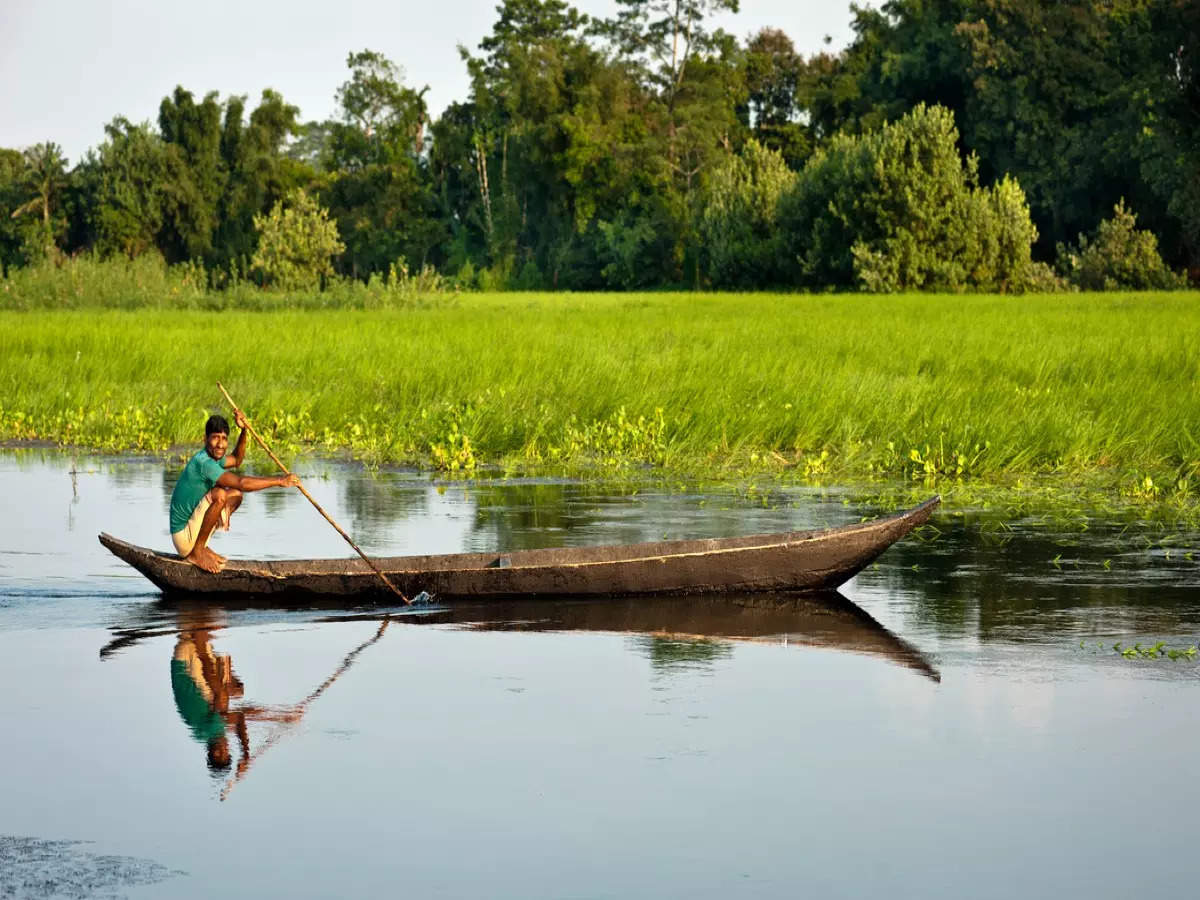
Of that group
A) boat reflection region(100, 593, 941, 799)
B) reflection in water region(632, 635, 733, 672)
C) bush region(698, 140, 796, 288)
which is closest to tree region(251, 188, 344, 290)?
bush region(698, 140, 796, 288)

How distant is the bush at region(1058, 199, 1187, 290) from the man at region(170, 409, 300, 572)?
157 ft

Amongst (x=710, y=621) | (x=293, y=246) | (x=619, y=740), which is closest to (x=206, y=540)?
(x=710, y=621)

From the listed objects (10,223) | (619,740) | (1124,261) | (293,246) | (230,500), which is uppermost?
(10,223)

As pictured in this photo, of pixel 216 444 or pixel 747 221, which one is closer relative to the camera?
pixel 216 444

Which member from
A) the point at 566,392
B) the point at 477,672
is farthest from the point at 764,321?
the point at 477,672

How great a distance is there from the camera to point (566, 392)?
18688 mm

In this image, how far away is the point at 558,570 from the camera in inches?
383

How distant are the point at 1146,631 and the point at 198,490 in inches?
197

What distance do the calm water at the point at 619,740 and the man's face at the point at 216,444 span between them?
92 centimetres

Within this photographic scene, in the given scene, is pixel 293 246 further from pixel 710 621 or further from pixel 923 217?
pixel 710 621

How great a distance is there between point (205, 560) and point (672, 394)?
896 cm

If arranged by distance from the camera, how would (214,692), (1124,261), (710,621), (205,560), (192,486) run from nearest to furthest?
(214,692)
(710,621)
(205,560)
(192,486)
(1124,261)

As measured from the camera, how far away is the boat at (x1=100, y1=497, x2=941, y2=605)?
970 cm

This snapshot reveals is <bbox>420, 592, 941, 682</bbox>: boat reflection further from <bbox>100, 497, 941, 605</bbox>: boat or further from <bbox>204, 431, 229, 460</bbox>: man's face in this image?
<bbox>204, 431, 229, 460</bbox>: man's face
